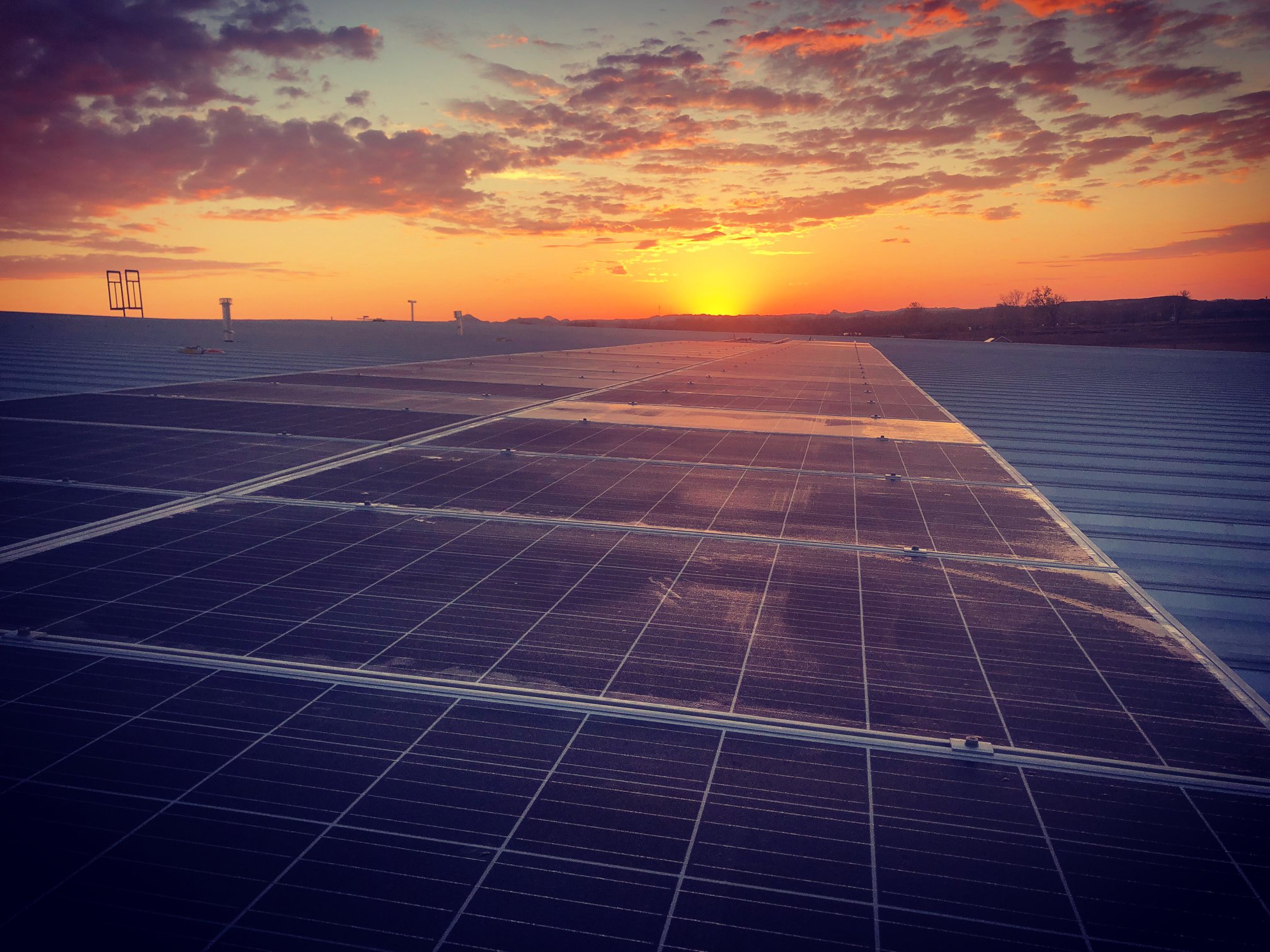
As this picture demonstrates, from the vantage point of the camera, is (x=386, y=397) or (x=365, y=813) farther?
(x=386, y=397)

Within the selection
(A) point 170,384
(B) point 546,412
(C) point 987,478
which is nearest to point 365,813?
(C) point 987,478

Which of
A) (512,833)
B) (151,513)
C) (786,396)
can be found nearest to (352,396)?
(151,513)

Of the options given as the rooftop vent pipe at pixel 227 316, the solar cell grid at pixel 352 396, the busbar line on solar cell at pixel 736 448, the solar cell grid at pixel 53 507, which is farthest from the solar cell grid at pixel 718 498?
the rooftop vent pipe at pixel 227 316

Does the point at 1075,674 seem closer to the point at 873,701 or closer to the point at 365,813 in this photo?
the point at 873,701

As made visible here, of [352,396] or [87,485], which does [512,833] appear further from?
[352,396]

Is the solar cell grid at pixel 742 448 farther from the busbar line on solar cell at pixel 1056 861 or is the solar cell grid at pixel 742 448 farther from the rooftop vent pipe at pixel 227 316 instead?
the rooftop vent pipe at pixel 227 316
